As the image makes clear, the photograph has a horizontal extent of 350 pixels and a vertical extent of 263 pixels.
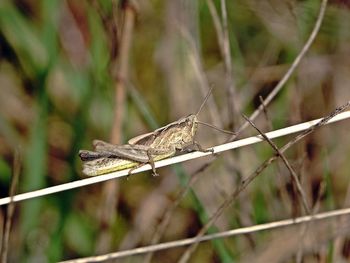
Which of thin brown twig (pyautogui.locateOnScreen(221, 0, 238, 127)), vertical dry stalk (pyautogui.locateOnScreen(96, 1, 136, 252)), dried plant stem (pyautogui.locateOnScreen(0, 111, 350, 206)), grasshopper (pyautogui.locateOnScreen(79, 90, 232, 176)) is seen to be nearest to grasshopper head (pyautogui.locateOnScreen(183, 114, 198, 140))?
grasshopper (pyautogui.locateOnScreen(79, 90, 232, 176))

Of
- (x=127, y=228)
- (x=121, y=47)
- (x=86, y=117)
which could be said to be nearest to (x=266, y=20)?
(x=121, y=47)

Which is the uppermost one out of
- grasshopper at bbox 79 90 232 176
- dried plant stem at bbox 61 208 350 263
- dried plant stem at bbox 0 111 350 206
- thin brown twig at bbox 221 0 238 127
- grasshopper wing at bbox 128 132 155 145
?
thin brown twig at bbox 221 0 238 127

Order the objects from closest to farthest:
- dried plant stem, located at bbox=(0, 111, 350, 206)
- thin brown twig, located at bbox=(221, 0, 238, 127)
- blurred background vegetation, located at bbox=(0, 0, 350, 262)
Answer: dried plant stem, located at bbox=(0, 111, 350, 206), thin brown twig, located at bbox=(221, 0, 238, 127), blurred background vegetation, located at bbox=(0, 0, 350, 262)

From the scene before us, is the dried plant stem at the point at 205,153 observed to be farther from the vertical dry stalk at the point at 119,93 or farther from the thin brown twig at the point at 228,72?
the vertical dry stalk at the point at 119,93

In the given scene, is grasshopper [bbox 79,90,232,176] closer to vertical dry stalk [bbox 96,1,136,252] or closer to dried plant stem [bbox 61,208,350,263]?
dried plant stem [bbox 61,208,350,263]

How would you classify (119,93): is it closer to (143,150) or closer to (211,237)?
(143,150)

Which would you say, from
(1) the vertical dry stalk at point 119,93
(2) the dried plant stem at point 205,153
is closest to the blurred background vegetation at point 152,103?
(1) the vertical dry stalk at point 119,93

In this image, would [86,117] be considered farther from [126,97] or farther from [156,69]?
[156,69]
